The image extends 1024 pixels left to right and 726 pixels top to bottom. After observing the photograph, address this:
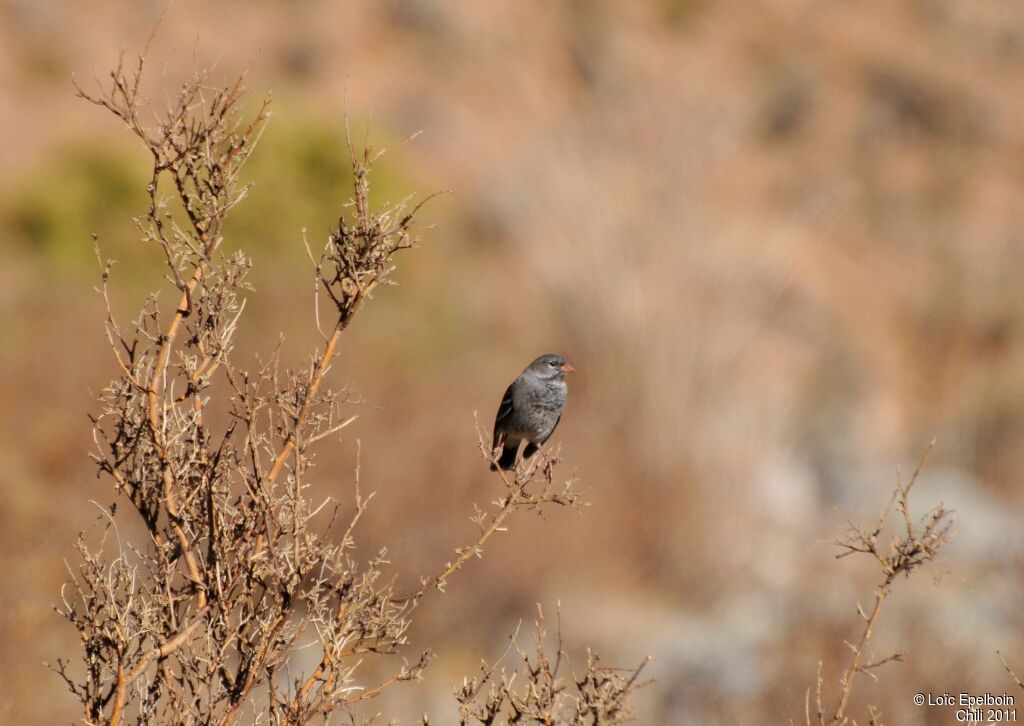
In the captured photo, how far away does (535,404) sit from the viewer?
14.6 ft

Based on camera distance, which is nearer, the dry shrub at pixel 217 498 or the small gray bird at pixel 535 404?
the dry shrub at pixel 217 498

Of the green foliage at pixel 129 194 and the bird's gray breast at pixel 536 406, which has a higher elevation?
the green foliage at pixel 129 194

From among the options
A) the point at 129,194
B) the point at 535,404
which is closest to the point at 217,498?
the point at 535,404

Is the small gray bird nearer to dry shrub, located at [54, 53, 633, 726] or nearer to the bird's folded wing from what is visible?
the bird's folded wing

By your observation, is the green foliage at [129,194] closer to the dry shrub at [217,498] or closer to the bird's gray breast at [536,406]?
the bird's gray breast at [536,406]

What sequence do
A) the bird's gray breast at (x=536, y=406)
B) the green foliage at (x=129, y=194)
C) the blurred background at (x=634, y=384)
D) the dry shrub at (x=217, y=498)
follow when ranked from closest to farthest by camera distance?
the dry shrub at (x=217, y=498) < the bird's gray breast at (x=536, y=406) < the blurred background at (x=634, y=384) < the green foliage at (x=129, y=194)

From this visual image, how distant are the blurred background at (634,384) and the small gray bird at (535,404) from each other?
1525 millimetres

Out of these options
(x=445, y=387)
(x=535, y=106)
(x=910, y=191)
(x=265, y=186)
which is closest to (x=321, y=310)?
(x=445, y=387)

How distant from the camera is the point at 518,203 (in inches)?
488

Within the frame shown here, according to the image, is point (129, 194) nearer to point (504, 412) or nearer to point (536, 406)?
point (504, 412)

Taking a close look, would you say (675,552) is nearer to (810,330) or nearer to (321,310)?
(321,310)

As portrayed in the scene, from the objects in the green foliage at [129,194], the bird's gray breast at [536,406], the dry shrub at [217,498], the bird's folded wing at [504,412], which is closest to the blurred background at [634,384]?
the green foliage at [129,194]

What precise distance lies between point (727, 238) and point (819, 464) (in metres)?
3.26

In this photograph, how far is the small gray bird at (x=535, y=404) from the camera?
446 cm
